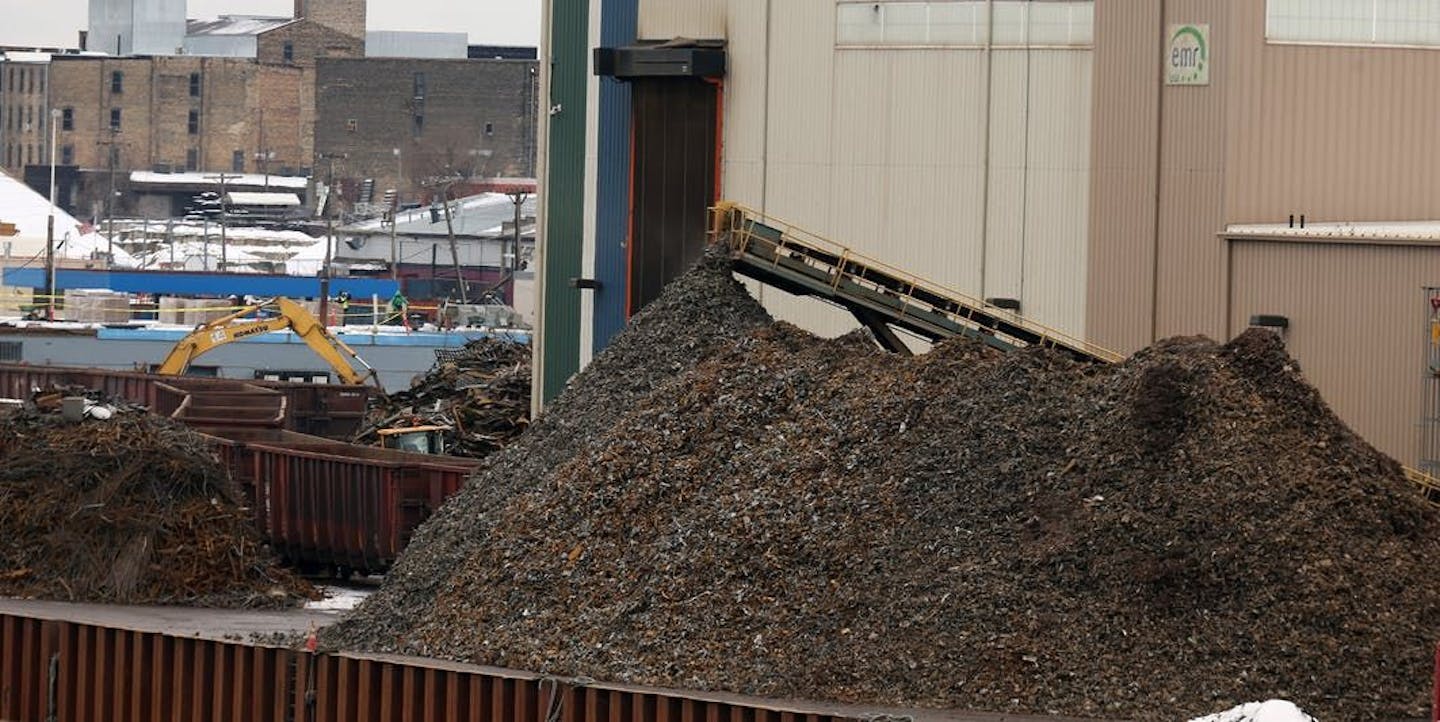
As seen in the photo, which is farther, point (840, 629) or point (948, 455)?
point (948, 455)

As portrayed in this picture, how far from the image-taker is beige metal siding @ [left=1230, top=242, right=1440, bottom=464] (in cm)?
2559

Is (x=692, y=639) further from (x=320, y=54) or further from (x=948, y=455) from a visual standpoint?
(x=320, y=54)

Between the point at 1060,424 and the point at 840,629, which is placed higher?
the point at 1060,424

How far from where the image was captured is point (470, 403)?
3697 centimetres

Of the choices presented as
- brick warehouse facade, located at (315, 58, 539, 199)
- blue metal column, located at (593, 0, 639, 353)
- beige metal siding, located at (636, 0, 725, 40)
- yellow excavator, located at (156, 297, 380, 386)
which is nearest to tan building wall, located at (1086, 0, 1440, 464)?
beige metal siding, located at (636, 0, 725, 40)

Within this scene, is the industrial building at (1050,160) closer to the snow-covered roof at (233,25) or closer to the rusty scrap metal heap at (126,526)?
the rusty scrap metal heap at (126,526)

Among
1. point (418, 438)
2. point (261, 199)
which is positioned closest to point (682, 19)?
point (418, 438)

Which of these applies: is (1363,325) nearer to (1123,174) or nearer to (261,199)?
(1123,174)

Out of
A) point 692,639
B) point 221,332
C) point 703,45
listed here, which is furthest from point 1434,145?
point 221,332

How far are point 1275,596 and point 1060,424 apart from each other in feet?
9.82

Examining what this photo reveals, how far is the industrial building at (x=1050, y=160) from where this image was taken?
Result: 26891 mm

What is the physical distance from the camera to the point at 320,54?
13250 cm

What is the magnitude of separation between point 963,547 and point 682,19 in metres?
14.2

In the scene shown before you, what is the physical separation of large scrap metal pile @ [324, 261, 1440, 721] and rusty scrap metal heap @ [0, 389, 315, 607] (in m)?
4.56
